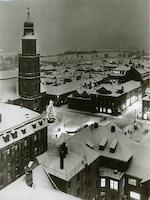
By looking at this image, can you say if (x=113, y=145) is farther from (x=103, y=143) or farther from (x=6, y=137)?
(x=6, y=137)

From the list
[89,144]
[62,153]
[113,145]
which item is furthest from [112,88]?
[62,153]

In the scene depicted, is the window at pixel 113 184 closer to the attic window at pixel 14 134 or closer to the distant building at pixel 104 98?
the attic window at pixel 14 134

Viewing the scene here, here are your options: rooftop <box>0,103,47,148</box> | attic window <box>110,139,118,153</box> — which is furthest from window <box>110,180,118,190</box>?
rooftop <box>0,103,47,148</box>

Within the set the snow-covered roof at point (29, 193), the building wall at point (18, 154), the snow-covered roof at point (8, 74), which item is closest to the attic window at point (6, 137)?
the building wall at point (18, 154)

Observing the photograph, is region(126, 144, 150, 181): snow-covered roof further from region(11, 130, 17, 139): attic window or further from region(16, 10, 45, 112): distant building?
region(16, 10, 45, 112): distant building

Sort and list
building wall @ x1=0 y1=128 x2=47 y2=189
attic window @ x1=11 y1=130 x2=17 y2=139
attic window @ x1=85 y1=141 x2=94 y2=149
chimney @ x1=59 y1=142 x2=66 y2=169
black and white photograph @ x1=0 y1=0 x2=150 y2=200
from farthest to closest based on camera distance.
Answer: attic window @ x1=11 y1=130 x2=17 y2=139, building wall @ x1=0 y1=128 x2=47 y2=189, attic window @ x1=85 y1=141 x2=94 y2=149, black and white photograph @ x1=0 y1=0 x2=150 y2=200, chimney @ x1=59 y1=142 x2=66 y2=169
